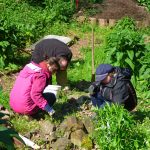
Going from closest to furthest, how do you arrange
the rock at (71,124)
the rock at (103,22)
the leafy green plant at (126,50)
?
the rock at (71,124), the leafy green plant at (126,50), the rock at (103,22)

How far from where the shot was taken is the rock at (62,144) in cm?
495

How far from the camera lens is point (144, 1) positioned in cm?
1233

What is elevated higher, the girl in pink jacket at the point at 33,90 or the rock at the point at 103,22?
the girl in pink jacket at the point at 33,90

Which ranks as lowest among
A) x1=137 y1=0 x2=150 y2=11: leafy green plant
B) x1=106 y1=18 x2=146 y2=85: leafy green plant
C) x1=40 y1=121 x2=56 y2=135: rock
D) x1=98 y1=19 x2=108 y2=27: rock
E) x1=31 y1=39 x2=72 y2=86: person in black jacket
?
x1=98 y1=19 x2=108 y2=27: rock

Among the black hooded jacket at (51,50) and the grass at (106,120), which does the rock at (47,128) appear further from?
the black hooded jacket at (51,50)

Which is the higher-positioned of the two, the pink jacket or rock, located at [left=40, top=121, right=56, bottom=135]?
the pink jacket

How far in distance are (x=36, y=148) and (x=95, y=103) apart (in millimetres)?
1063

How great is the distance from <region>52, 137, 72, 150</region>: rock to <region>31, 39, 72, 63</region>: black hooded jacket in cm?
163

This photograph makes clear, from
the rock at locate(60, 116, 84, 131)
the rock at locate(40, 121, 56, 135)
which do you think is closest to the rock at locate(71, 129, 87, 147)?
the rock at locate(60, 116, 84, 131)

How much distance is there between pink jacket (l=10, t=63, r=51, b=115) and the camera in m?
5.59

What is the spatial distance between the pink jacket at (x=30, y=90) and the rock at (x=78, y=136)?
629mm

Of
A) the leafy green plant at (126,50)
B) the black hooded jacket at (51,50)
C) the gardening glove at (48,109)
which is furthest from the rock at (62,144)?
the leafy green plant at (126,50)

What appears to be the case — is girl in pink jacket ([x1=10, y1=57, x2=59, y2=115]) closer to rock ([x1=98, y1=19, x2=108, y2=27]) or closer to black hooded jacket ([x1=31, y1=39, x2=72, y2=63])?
black hooded jacket ([x1=31, y1=39, x2=72, y2=63])

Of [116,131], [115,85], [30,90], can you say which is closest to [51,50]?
[30,90]
